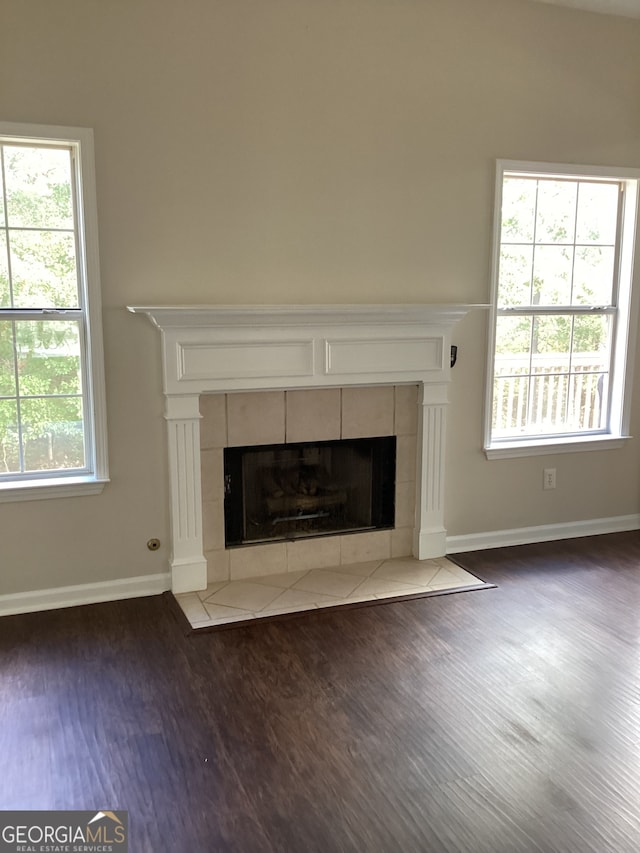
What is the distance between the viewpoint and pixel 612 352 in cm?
437

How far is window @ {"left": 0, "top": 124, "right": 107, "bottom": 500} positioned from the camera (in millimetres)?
3117

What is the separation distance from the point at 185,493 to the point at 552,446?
84.1 inches

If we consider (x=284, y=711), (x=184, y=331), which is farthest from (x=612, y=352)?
(x=284, y=711)

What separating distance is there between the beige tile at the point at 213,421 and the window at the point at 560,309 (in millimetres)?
1488

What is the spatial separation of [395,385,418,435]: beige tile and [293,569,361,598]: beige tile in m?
0.82

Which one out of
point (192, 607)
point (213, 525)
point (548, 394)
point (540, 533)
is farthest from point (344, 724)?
point (548, 394)

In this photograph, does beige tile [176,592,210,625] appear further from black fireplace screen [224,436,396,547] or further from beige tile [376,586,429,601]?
beige tile [376,586,429,601]

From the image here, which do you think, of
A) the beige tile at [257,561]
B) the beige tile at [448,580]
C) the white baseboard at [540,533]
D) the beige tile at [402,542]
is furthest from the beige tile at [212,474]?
the white baseboard at [540,533]

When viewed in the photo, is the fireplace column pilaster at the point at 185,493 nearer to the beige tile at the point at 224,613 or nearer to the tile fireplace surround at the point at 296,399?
the tile fireplace surround at the point at 296,399

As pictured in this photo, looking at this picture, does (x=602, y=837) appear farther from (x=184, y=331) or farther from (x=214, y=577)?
(x=184, y=331)

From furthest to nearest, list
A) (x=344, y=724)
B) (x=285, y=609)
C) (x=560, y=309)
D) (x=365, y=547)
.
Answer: (x=560, y=309), (x=365, y=547), (x=285, y=609), (x=344, y=724)

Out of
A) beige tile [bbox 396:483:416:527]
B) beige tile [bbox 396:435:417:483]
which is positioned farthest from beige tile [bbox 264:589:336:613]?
beige tile [bbox 396:435:417:483]

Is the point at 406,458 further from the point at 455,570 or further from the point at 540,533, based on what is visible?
the point at 540,533

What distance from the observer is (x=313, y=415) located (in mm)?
3713
